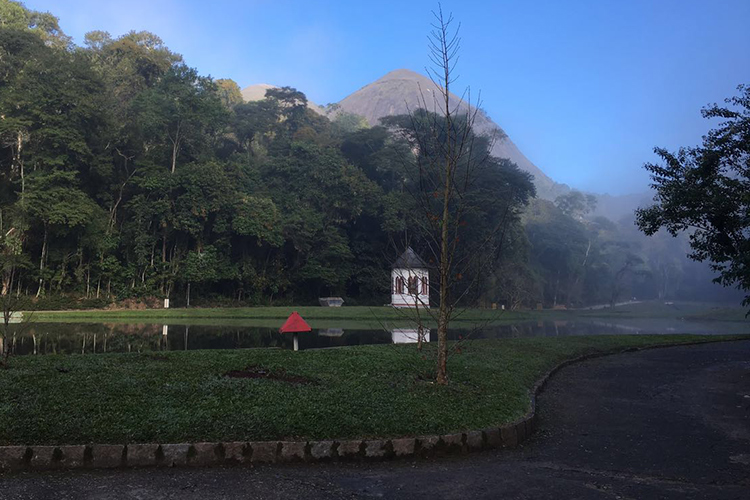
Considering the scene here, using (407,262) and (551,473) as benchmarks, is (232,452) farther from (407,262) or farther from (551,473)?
(407,262)

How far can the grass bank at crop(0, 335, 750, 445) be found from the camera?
6293 mm

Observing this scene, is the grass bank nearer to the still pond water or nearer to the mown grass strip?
the still pond water

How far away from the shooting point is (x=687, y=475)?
19.7 ft

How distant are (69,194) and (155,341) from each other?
2386 cm

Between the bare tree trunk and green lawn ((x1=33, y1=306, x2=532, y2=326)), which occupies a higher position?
the bare tree trunk

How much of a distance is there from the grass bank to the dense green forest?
52.4 feet

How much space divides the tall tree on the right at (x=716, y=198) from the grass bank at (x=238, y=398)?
7.63m

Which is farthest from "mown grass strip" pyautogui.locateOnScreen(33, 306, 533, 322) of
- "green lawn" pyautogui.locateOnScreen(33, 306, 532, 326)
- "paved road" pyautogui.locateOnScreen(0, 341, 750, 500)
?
"paved road" pyautogui.locateOnScreen(0, 341, 750, 500)

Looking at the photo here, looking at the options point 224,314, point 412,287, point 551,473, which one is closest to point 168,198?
point 224,314

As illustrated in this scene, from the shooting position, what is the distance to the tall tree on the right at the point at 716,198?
13797 millimetres

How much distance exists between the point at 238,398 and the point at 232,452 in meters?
1.55

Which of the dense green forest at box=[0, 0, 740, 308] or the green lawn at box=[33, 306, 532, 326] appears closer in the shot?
the green lawn at box=[33, 306, 532, 326]

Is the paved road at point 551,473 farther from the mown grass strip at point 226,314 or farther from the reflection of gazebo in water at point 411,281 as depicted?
the mown grass strip at point 226,314

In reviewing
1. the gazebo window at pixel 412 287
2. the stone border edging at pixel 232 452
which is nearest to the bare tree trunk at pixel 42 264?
the gazebo window at pixel 412 287
